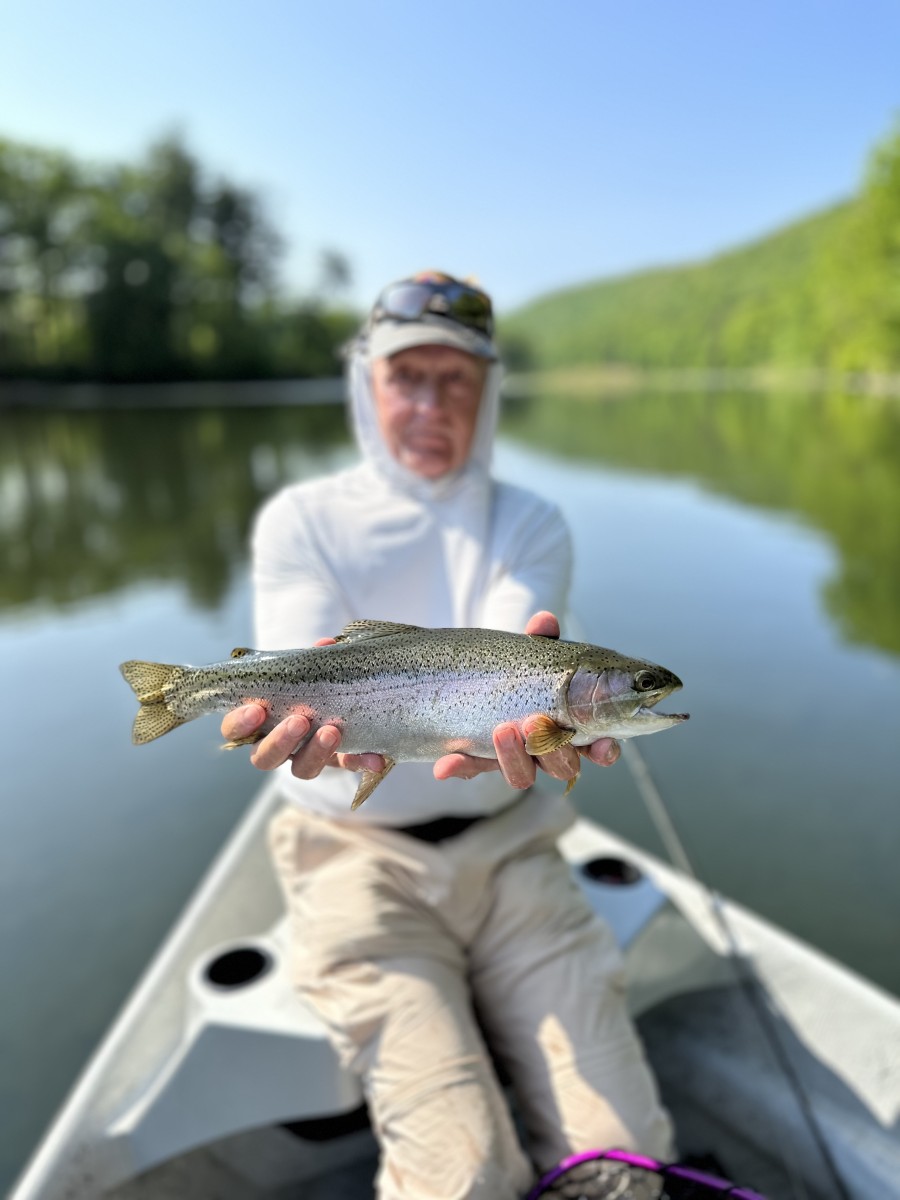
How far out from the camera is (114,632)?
43.6 ft

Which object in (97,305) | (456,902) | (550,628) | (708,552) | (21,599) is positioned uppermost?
(97,305)

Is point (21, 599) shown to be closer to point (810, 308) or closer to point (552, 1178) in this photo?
point (552, 1178)

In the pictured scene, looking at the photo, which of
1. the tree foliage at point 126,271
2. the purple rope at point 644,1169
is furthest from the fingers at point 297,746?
the tree foliage at point 126,271

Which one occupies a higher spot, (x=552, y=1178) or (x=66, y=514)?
(x=552, y=1178)

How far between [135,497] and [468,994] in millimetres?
25817

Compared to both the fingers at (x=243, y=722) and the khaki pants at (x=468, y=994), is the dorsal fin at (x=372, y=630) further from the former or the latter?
the khaki pants at (x=468, y=994)

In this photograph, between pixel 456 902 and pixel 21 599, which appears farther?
pixel 21 599

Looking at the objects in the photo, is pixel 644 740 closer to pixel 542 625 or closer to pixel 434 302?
pixel 434 302

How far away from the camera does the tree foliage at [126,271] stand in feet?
246

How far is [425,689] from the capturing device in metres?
2.46

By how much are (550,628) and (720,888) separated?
4.89 meters

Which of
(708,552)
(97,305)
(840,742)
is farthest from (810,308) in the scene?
(840,742)

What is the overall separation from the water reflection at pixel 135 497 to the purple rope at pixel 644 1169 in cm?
1286

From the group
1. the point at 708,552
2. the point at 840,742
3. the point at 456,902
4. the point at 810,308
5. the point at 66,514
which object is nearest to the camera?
the point at 456,902
